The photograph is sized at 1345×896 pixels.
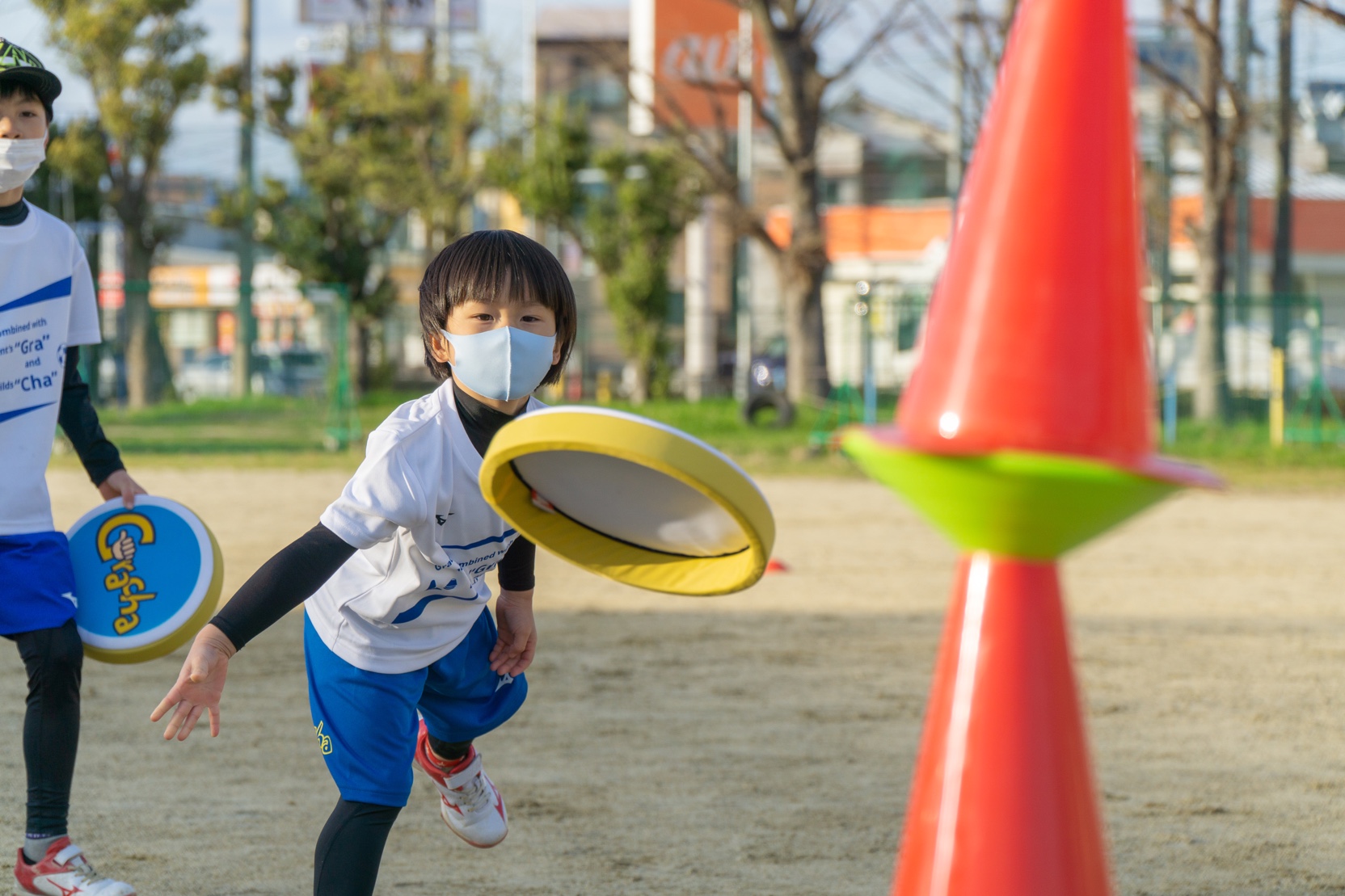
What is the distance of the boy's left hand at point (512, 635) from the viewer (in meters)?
2.82

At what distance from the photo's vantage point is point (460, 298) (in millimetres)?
2543

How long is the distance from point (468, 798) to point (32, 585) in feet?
3.28

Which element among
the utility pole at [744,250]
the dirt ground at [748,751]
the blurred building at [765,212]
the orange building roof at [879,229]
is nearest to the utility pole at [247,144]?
the blurred building at [765,212]

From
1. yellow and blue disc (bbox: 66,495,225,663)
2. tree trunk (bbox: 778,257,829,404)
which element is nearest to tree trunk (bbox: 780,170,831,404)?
tree trunk (bbox: 778,257,829,404)

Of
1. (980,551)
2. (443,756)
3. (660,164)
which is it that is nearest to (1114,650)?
(443,756)

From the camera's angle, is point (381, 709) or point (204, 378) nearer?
point (381, 709)

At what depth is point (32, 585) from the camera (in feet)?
9.74

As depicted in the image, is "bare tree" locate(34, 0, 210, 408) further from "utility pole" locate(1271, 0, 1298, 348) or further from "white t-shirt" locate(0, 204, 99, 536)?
"white t-shirt" locate(0, 204, 99, 536)

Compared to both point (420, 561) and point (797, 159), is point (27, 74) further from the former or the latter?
point (797, 159)

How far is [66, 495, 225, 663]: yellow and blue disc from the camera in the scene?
10.5 ft

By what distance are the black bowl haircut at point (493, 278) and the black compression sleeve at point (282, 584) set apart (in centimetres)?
50

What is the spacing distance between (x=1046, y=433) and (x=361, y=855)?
1547mm

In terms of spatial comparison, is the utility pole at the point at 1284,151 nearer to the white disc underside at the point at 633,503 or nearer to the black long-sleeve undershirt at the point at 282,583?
Result: the white disc underside at the point at 633,503

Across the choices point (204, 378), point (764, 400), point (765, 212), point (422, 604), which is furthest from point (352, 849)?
point (765, 212)
